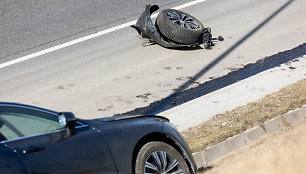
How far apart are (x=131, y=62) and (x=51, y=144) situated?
7.79m

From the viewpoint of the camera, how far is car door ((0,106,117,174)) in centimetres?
606

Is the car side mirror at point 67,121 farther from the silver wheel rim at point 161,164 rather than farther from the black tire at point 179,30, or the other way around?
the black tire at point 179,30

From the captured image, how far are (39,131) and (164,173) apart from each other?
136 cm

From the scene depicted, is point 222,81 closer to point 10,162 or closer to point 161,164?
point 161,164

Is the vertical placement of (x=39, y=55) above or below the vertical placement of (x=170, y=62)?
above

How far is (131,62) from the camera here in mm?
13961

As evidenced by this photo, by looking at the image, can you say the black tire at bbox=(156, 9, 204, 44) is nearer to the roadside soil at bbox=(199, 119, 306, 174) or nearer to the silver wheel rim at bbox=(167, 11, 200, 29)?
the silver wheel rim at bbox=(167, 11, 200, 29)

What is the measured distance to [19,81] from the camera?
13.4 meters

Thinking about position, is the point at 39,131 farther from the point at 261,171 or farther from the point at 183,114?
the point at 183,114

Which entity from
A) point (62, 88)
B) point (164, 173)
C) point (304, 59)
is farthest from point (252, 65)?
point (164, 173)

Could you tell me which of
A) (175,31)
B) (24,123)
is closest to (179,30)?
(175,31)

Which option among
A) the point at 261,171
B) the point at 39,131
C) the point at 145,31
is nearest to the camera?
Result: the point at 261,171

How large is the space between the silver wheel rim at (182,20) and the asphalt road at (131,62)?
549 millimetres

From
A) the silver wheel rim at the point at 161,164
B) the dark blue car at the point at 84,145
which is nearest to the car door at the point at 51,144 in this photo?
the dark blue car at the point at 84,145
